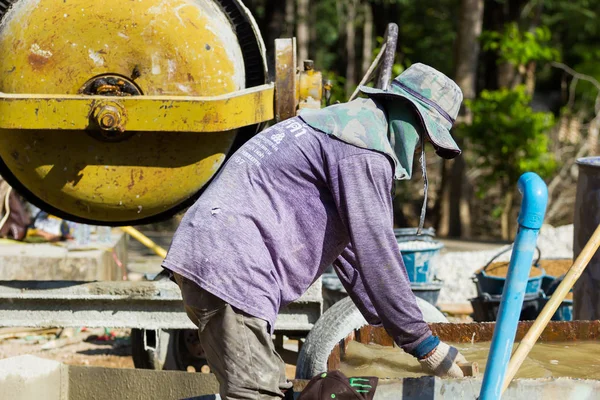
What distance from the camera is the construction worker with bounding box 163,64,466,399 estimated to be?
10.3 feet

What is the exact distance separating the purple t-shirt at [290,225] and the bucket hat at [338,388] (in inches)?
8.0

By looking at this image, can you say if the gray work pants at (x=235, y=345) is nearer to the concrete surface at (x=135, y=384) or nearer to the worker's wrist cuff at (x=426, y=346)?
the worker's wrist cuff at (x=426, y=346)

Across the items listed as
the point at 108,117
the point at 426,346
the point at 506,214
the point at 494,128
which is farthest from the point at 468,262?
the point at 426,346

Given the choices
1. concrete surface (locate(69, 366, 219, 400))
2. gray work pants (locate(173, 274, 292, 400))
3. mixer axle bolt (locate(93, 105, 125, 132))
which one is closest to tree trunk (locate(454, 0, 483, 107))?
mixer axle bolt (locate(93, 105, 125, 132))

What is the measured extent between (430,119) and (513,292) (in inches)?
27.5

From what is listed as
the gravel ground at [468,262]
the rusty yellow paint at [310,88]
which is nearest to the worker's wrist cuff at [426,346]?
the rusty yellow paint at [310,88]

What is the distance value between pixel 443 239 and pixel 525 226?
1029 cm

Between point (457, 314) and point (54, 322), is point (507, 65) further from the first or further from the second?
point (54, 322)

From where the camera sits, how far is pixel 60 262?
24.6 ft

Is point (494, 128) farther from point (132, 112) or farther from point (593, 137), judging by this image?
point (132, 112)

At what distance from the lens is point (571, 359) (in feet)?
13.6

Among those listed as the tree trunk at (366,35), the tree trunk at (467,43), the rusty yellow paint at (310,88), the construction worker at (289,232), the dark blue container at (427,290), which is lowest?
the dark blue container at (427,290)

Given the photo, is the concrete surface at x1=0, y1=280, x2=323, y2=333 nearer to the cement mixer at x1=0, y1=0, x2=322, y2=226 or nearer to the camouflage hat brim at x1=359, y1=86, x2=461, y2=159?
the cement mixer at x1=0, y1=0, x2=322, y2=226

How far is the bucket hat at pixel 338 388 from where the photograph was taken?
10.3 ft
